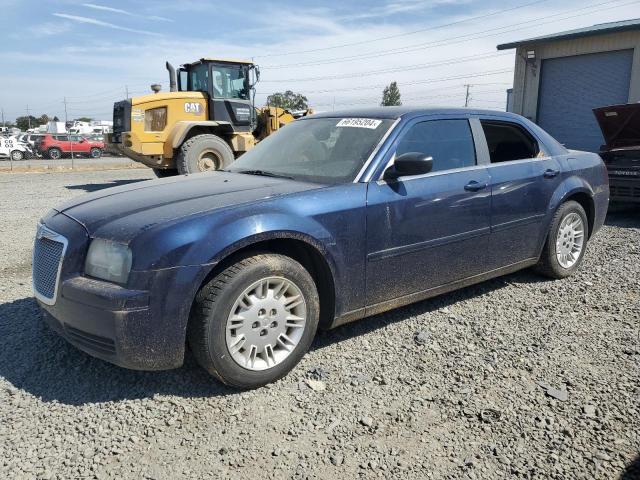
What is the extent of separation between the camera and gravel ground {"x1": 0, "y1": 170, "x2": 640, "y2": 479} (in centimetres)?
243

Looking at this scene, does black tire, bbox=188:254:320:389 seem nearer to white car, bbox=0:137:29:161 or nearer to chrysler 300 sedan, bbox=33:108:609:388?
chrysler 300 sedan, bbox=33:108:609:388

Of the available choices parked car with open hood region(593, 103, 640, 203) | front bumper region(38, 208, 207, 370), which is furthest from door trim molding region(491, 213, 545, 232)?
parked car with open hood region(593, 103, 640, 203)

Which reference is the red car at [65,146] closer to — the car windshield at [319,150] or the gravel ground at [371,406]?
the car windshield at [319,150]

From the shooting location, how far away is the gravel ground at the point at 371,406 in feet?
7.98

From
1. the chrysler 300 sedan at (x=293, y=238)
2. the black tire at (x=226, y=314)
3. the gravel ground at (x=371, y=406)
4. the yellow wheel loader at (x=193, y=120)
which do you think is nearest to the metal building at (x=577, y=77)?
the yellow wheel loader at (x=193, y=120)

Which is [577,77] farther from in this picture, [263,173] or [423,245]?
[263,173]

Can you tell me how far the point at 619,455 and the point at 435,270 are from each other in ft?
5.56

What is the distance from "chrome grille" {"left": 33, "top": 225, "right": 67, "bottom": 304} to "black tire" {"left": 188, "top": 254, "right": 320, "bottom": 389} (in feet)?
2.71

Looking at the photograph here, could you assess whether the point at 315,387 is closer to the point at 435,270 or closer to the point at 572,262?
the point at 435,270

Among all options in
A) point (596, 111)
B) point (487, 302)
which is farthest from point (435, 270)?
point (596, 111)

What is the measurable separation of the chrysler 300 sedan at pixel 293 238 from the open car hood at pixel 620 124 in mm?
4569

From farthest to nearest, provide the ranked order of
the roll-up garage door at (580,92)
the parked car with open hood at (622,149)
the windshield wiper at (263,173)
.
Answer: the roll-up garage door at (580,92), the parked car with open hood at (622,149), the windshield wiper at (263,173)

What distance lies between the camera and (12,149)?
32.1 metres

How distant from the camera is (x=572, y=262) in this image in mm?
5176
